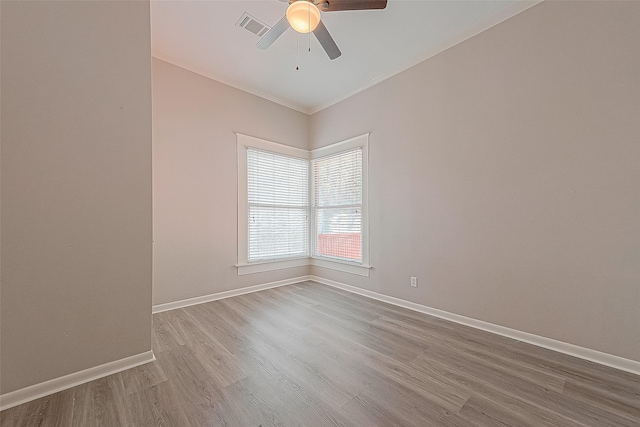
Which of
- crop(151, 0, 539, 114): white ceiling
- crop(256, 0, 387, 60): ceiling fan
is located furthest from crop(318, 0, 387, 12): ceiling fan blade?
crop(151, 0, 539, 114): white ceiling

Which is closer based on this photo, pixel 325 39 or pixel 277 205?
pixel 325 39

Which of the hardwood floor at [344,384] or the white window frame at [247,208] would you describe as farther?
the white window frame at [247,208]

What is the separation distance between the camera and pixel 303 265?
14.6 ft

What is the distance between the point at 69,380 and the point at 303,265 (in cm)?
312

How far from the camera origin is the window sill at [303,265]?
3668 mm

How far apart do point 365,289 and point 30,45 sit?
3853mm

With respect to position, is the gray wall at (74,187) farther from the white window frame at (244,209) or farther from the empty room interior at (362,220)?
the white window frame at (244,209)

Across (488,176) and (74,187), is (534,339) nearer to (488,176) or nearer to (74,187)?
Result: (488,176)

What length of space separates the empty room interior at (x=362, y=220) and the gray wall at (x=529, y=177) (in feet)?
0.05

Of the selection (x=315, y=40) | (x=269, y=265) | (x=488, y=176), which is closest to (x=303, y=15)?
(x=315, y=40)

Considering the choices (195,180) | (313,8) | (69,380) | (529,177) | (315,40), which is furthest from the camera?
(195,180)

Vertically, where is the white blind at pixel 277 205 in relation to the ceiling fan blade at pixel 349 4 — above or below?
below

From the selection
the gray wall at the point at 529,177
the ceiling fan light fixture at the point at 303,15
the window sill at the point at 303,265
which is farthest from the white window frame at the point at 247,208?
the ceiling fan light fixture at the point at 303,15

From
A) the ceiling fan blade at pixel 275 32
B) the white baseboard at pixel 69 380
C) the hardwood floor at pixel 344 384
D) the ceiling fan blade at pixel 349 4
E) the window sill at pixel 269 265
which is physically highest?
the ceiling fan blade at pixel 349 4
